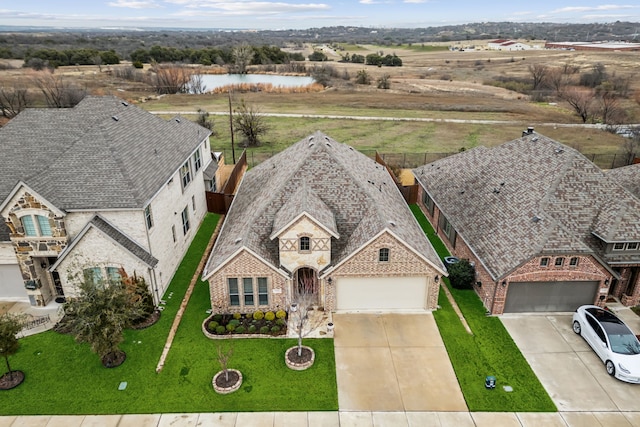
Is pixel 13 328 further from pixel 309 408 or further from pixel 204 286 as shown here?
pixel 309 408

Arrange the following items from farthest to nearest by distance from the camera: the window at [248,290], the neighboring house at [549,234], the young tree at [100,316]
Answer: the window at [248,290] < the neighboring house at [549,234] < the young tree at [100,316]

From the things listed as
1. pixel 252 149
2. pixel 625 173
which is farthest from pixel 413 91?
pixel 625 173

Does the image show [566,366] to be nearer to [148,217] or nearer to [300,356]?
[300,356]

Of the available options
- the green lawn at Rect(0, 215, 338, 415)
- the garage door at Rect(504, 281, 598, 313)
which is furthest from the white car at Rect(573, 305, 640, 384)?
the green lawn at Rect(0, 215, 338, 415)

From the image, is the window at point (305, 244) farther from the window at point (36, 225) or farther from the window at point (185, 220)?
the window at point (36, 225)

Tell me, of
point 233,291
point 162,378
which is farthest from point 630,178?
point 162,378

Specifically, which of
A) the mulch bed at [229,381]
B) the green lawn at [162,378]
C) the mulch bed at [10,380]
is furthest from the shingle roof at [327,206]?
the mulch bed at [10,380]
